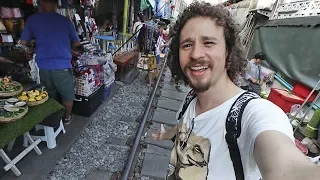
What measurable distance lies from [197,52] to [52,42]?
3184mm

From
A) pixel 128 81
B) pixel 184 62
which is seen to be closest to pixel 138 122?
pixel 128 81

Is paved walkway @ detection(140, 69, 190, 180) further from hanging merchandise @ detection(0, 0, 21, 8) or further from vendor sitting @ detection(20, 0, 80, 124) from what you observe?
hanging merchandise @ detection(0, 0, 21, 8)

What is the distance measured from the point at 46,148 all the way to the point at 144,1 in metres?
8.65

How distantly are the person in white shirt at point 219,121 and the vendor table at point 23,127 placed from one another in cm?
219

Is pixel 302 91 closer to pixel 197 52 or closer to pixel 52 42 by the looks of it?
pixel 197 52

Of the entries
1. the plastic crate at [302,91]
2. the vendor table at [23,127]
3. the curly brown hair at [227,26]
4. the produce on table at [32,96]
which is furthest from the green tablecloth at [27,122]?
the plastic crate at [302,91]

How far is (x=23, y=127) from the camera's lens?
283 cm

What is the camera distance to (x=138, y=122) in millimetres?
5188

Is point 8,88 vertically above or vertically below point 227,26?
below

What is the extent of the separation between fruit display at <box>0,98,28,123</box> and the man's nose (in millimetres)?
2490

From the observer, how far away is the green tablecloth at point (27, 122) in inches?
102

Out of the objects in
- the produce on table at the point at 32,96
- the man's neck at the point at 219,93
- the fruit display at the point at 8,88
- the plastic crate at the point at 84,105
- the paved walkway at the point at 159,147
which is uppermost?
the man's neck at the point at 219,93

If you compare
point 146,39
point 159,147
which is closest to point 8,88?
point 159,147

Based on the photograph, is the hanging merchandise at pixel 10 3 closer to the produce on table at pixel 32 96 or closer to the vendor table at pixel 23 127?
the produce on table at pixel 32 96
